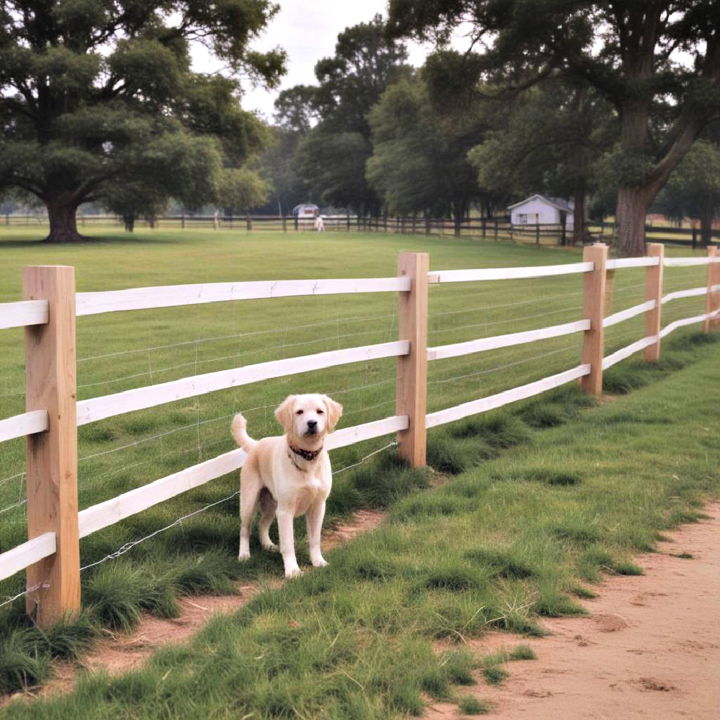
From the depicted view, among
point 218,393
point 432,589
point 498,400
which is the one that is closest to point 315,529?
point 432,589

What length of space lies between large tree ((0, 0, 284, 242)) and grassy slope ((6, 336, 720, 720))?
34402 millimetres

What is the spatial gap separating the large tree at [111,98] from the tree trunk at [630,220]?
53.3 ft

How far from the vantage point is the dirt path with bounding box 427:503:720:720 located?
3578 millimetres

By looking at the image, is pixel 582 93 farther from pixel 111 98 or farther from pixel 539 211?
pixel 539 211

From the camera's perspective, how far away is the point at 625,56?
125 ft

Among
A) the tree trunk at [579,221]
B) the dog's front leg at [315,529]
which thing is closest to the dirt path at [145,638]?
the dog's front leg at [315,529]

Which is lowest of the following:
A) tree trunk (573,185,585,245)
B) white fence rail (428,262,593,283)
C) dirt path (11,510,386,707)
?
dirt path (11,510,386,707)

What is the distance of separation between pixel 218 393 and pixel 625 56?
32.9 m

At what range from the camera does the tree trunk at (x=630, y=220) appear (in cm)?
3866

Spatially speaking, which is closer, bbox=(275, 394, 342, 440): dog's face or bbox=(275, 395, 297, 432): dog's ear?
bbox=(275, 394, 342, 440): dog's face

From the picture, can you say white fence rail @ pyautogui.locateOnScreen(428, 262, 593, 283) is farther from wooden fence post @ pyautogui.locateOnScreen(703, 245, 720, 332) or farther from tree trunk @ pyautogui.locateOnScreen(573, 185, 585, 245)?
tree trunk @ pyautogui.locateOnScreen(573, 185, 585, 245)

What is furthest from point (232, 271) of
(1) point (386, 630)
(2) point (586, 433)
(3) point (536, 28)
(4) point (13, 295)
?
(1) point (386, 630)

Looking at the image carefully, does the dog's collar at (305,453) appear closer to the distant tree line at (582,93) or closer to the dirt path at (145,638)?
the dirt path at (145,638)

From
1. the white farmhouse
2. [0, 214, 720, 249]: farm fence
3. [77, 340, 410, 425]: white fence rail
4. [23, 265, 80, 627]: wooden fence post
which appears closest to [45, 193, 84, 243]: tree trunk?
[0, 214, 720, 249]: farm fence
